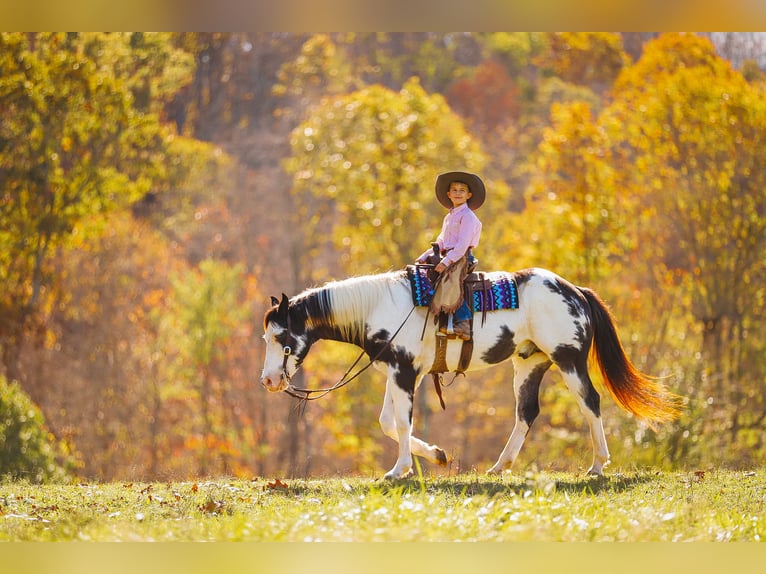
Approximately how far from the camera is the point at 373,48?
32.7 metres

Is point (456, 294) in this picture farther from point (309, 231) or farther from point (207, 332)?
point (207, 332)

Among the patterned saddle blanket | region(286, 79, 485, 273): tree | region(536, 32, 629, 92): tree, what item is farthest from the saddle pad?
region(536, 32, 629, 92): tree

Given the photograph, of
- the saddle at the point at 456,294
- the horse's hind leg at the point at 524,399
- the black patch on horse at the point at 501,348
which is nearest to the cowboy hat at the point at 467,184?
the saddle at the point at 456,294

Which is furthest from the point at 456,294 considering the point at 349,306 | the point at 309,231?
the point at 309,231

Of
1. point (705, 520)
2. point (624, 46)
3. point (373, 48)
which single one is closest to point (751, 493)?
point (705, 520)

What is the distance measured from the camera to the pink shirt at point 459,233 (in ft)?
28.1

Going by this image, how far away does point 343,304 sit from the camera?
8703 mm

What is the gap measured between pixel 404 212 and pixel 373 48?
43.2 feet

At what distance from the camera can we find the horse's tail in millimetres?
9180

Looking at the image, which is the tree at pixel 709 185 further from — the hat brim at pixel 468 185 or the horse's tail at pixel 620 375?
the hat brim at pixel 468 185

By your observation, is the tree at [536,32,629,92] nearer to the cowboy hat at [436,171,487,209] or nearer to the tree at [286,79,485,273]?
the tree at [286,79,485,273]

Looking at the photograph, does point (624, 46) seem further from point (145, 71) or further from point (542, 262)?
point (145, 71)
